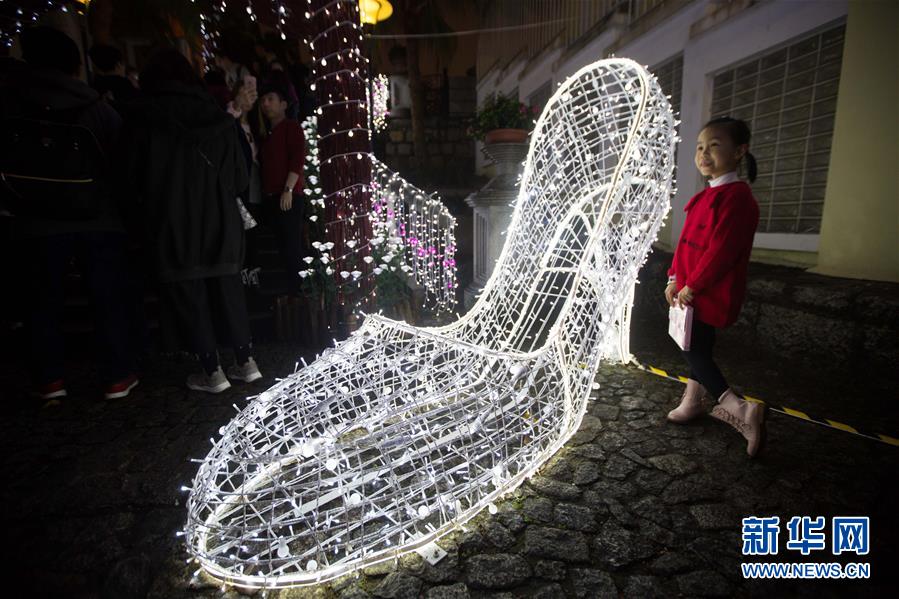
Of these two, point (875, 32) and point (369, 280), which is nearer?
point (875, 32)

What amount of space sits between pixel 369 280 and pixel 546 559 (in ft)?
7.49

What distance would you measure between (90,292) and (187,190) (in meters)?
0.84

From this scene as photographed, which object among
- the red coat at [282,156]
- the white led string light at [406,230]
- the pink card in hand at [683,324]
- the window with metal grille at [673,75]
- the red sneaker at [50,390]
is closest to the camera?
the pink card in hand at [683,324]

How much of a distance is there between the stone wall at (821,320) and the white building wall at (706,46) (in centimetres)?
55

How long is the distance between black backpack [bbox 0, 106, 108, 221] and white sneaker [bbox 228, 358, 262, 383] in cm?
120

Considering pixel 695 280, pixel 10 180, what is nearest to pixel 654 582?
pixel 695 280

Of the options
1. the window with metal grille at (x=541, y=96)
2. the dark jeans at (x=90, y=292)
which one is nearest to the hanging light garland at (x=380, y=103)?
the window with metal grille at (x=541, y=96)

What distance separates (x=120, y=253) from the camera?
99.1 inches

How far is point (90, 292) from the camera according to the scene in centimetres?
248

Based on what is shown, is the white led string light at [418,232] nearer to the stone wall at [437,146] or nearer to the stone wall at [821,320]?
the stone wall at [821,320]

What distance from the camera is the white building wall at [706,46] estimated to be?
10.3 feet

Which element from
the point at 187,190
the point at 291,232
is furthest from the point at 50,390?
the point at 291,232

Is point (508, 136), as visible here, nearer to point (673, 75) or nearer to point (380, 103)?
point (673, 75)

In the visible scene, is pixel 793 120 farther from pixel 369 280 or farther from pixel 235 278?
pixel 235 278
